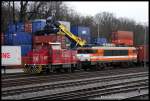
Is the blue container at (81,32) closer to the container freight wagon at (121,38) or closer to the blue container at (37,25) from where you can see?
the container freight wagon at (121,38)

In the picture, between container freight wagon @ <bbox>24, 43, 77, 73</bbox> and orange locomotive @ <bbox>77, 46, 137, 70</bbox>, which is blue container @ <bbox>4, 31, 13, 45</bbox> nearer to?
orange locomotive @ <bbox>77, 46, 137, 70</bbox>

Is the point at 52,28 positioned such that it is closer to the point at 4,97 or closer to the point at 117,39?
the point at 117,39

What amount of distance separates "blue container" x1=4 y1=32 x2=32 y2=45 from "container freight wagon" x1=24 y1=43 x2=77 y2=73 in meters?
13.0

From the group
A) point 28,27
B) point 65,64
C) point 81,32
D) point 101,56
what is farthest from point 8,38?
point 65,64

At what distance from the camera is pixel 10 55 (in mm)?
34375

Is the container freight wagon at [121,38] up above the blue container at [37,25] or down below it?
below

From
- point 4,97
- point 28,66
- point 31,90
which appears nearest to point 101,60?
point 28,66

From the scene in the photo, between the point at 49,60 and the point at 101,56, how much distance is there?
8.68 meters

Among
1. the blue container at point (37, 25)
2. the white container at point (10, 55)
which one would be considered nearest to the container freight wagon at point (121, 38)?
the blue container at point (37, 25)

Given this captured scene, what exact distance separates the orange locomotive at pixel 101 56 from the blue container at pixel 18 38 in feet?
31.2

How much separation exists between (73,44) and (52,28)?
3.28 meters

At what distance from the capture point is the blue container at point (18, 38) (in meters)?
46.1

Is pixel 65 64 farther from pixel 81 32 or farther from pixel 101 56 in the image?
pixel 81 32

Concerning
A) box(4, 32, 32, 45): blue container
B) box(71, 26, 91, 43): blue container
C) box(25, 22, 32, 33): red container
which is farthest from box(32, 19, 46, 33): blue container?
box(71, 26, 91, 43): blue container
